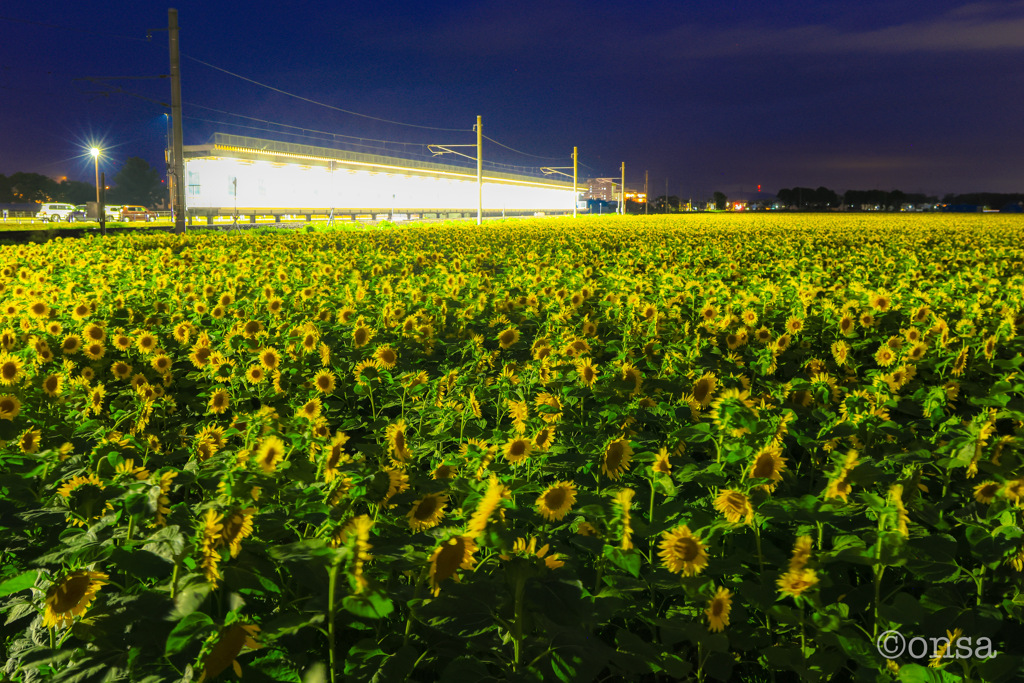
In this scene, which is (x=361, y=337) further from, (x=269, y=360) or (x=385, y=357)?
(x=269, y=360)

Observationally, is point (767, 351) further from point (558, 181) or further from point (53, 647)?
point (558, 181)

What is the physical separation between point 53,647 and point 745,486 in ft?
5.74

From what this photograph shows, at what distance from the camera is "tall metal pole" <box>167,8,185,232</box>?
2236 centimetres

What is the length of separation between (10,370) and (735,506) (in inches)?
121

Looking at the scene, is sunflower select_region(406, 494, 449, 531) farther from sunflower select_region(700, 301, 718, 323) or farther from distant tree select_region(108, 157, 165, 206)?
distant tree select_region(108, 157, 165, 206)

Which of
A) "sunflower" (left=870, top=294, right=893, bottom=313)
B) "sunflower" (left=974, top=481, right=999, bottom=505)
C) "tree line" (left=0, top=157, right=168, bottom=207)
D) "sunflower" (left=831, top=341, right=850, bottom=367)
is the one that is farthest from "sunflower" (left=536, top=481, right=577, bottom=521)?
"tree line" (left=0, top=157, right=168, bottom=207)

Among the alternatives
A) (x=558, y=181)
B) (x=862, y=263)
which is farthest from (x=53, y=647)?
(x=558, y=181)

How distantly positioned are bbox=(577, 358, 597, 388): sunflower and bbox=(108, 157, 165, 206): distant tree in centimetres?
15005

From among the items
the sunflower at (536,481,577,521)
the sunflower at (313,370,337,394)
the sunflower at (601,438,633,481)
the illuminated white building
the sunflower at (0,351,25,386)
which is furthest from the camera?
the illuminated white building

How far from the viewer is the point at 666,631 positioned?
1772 mm

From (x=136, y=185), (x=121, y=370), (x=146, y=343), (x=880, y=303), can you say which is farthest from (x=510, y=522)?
(x=136, y=185)

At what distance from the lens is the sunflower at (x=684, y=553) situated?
1680 millimetres

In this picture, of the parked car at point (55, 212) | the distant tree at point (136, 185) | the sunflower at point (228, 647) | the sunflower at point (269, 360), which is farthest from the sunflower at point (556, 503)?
the distant tree at point (136, 185)

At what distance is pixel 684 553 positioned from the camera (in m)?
1.68
